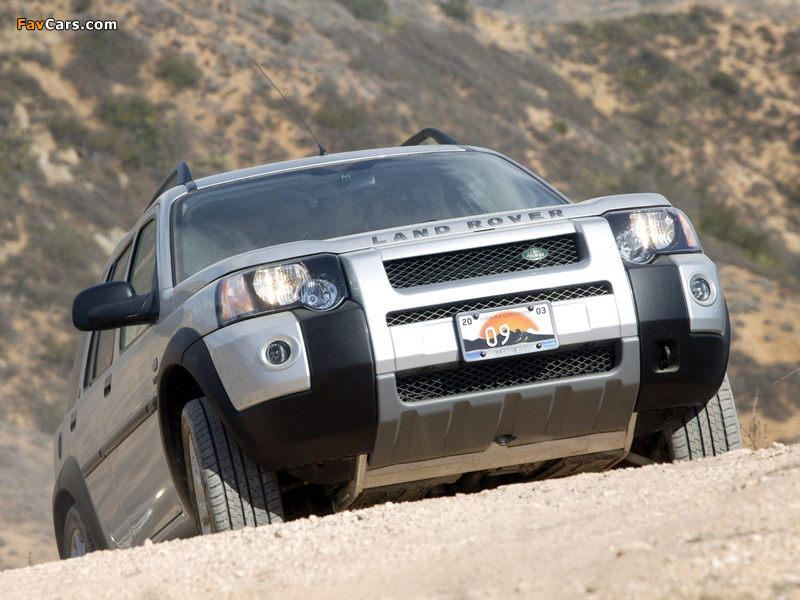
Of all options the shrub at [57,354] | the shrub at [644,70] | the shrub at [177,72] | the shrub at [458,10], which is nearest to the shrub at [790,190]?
the shrub at [644,70]

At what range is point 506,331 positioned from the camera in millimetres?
3258

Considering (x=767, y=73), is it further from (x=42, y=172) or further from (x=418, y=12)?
(x=42, y=172)

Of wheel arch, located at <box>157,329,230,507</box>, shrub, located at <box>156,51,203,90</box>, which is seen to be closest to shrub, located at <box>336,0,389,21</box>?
shrub, located at <box>156,51,203,90</box>

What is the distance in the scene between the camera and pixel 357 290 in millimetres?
3277

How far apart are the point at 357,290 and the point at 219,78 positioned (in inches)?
1065

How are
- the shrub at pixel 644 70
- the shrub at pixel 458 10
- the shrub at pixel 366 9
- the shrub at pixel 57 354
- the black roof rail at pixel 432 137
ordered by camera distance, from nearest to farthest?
1. the black roof rail at pixel 432 137
2. the shrub at pixel 57 354
3. the shrub at pixel 366 9
4. the shrub at pixel 644 70
5. the shrub at pixel 458 10

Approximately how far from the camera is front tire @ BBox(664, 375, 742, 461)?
12.3 ft

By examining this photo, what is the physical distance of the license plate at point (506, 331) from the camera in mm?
3225

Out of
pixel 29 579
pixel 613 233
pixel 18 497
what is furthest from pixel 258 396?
pixel 18 497

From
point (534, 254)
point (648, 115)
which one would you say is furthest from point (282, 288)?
point (648, 115)

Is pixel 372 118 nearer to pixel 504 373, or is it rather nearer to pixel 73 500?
pixel 73 500

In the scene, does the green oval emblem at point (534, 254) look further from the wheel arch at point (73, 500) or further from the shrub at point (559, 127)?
the shrub at point (559, 127)

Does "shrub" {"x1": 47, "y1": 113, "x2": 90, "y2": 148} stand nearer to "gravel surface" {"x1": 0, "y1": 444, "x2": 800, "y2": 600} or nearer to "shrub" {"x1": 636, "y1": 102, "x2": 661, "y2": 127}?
"gravel surface" {"x1": 0, "y1": 444, "x2": 800, "y2": 600}

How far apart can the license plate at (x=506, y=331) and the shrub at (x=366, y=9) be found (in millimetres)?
35622
